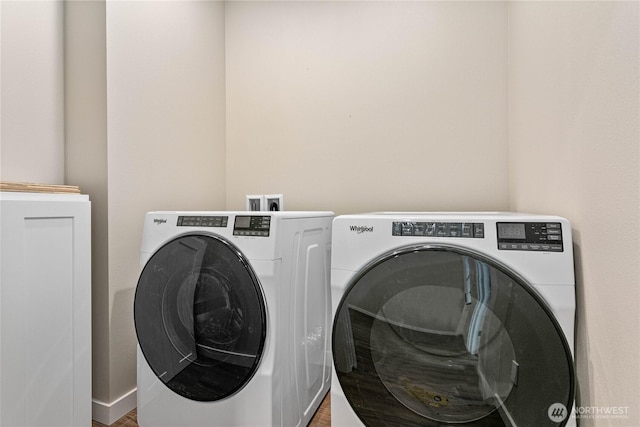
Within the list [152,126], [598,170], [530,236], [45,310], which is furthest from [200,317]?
[598,170]

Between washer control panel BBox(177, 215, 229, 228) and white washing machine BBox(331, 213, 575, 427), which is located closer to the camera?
white washing machine BBox(331, 213, 575, 427)

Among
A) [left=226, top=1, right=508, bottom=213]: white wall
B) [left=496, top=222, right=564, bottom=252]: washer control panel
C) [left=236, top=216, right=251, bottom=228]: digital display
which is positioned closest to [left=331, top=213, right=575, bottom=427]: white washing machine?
[left=496, top=222, right=564, bottom=252]: washer control panel

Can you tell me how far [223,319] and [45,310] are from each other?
58cm

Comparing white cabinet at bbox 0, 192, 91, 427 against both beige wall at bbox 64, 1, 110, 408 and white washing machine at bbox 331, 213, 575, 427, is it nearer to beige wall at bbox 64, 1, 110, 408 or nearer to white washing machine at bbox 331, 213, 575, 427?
beige wall at bbox 64, 1, 110, 408

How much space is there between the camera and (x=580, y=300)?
905 mm

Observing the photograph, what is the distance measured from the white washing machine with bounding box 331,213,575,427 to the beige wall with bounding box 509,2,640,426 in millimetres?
65

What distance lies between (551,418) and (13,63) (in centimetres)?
213

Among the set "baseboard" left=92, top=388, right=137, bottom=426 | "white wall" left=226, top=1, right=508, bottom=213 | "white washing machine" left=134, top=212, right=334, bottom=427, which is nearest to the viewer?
"white washing machine" left=134, top=212, right=334, bottom=427

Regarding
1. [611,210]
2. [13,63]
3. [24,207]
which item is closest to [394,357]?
[611,210]

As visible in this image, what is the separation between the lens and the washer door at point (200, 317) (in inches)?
45.4

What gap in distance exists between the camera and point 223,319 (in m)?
1.19

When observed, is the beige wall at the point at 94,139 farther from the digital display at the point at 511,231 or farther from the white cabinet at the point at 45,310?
the digital display at the point at 511,231

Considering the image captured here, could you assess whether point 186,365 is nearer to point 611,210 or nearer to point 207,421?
point 207,421

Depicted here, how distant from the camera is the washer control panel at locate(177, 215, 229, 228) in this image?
4.02 feet
